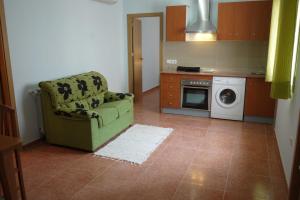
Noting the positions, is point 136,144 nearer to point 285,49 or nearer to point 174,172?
point 174,172

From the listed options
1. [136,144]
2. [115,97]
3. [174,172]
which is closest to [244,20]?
[115,97]

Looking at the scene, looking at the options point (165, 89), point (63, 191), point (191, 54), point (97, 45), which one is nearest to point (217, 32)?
point (191, 54)

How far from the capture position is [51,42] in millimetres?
4004

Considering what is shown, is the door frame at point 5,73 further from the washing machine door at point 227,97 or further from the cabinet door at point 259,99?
the cabinet door at point 259,99

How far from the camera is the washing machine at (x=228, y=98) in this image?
4.77 meters

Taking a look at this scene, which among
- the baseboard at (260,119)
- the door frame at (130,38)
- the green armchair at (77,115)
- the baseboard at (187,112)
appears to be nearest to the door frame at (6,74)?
the green armchair at (77,115)

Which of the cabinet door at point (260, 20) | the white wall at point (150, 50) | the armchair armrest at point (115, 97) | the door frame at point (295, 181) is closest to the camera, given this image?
the door frame at point (295, 181)

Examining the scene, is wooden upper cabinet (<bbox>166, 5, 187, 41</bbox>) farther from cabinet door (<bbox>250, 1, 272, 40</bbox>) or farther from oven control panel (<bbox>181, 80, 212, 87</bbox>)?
cabinet door (<bbox>250, 1, 272, 40</bbox>)

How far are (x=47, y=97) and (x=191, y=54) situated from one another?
319 centimetres

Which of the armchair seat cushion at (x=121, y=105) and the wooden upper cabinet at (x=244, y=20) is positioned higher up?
the wooden upper cabinet at (x=244, y=20)

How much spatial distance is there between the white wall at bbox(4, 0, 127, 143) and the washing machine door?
7.91 ft

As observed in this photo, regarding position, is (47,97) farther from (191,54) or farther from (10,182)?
(191,54)

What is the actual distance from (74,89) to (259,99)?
127 inches

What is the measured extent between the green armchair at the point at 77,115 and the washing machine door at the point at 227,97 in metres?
1.91
